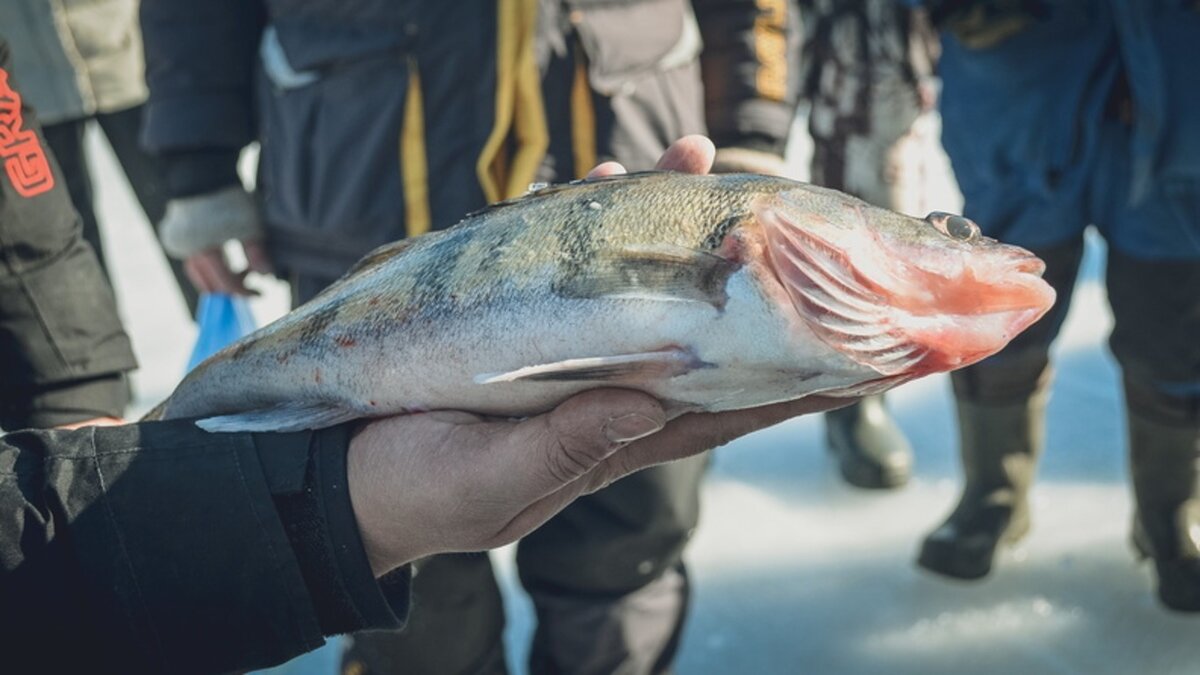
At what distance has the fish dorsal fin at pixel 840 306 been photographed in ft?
4.67

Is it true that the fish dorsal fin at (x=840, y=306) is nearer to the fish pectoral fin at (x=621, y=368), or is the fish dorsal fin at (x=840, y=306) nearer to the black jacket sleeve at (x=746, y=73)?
the fish pectoral fin at (x=621, y=368)

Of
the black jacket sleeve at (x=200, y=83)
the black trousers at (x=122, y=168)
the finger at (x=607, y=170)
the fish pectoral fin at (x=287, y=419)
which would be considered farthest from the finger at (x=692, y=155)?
the black trousers at (x=122, y=168)

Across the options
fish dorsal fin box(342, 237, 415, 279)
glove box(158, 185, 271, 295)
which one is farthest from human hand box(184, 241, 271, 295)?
fish dorsal fin box(342, 237, 415, 279)

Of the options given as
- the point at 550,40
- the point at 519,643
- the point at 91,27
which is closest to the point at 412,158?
the point at 550,40

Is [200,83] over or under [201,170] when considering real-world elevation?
over

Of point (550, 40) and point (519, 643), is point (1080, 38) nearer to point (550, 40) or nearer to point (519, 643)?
point (550, 40)

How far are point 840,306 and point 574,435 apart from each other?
38 centimetres

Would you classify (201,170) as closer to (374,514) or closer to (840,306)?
(374,514)

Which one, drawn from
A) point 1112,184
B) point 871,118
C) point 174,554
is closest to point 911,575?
point 1112,184

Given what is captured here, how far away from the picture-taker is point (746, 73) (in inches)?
106

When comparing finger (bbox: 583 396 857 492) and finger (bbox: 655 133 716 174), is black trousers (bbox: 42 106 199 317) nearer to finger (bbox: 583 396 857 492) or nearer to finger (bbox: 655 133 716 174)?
finger (bbox: 655 133 716 174)

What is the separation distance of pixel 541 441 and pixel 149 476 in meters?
0.56

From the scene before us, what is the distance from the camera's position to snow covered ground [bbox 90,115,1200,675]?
9.28 ft

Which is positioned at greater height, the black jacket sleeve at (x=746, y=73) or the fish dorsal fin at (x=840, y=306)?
the fish dorsal fin at (x=840, y=306)
